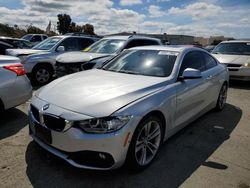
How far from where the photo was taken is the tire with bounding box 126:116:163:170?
311cm

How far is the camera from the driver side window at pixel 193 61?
4.38 meters

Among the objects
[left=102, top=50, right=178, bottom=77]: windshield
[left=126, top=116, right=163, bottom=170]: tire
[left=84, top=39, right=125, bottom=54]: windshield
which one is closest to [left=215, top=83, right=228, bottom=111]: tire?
[left=102, top=50, right=178, bottom=77]: windshield

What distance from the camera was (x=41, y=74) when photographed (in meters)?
8.73

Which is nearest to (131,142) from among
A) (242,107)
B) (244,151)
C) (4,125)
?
(244,151)

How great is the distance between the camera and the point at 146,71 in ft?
13.9

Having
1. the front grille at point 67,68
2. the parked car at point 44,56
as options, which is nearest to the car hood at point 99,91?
the front grille at point 67,68

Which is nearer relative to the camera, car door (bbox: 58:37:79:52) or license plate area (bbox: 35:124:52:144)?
license plate area (bbox: 35:124:52:144)

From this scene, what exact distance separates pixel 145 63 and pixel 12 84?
2.40 meters

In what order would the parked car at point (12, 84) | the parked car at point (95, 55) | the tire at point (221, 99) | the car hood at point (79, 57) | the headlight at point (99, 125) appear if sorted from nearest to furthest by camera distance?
the headlight at point (99, 125), the parked car at point (12, 84), the tire at point (221, 99), the parked car at point (95, 55), the car hood at point (79, 57)

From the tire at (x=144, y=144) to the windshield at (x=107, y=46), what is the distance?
4804 mm

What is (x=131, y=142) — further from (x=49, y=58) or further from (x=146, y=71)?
(x=49, y=58)

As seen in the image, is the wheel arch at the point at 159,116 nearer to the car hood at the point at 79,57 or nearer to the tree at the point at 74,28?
the car hood at the point at 79,57

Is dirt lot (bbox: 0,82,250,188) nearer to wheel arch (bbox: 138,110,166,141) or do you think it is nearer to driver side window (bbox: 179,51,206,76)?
wheel arch (bbox: 138,110,166,141)

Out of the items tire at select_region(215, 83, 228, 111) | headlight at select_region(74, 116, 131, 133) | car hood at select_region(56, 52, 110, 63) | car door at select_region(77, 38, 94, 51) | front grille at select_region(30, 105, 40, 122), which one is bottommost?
tire at select_region(215, 83, 228, 111)
